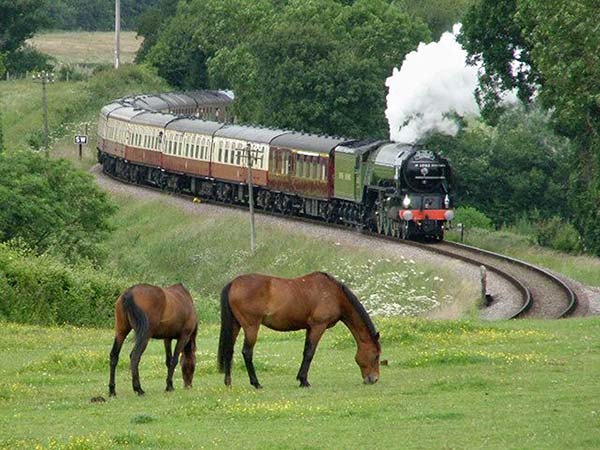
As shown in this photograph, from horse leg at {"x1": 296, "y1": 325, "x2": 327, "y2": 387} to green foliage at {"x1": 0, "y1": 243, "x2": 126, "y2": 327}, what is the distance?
16.9 m

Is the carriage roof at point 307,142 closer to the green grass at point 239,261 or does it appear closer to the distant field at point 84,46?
the green grass at point 239,261

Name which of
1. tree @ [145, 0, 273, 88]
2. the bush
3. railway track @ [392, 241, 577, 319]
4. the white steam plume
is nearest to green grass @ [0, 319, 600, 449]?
railway track @ [392, 241, 577, 319]

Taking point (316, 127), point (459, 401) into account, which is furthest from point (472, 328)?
point (316, 127)

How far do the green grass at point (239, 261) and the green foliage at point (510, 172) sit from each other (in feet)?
50.5

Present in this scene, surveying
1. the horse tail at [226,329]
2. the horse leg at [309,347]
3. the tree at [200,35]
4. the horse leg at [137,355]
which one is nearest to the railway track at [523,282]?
the horse leg at [309,347]

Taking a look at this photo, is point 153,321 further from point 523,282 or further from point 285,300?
point 523,282

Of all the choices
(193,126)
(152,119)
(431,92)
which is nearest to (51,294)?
(431,92)

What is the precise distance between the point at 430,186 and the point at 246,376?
104 ft

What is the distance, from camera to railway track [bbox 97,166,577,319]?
4225 cm

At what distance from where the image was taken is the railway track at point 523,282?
139 feet

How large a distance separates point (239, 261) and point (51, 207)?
9536 millimetres

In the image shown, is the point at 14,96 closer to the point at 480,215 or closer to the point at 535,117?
the point at 535,117

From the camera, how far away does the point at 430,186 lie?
57719 mm

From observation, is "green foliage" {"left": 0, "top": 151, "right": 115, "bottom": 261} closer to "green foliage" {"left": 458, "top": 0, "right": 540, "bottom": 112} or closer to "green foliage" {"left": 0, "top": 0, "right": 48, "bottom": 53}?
"green foliage" {"left": 458, "top": 0, "right": 540, "bottom": 112}
